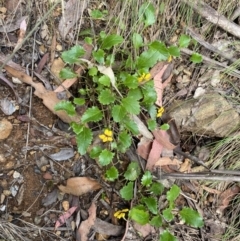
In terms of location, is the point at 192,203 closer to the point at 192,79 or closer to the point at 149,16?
the point at 192,79

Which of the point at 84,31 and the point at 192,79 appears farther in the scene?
the point at 192,79

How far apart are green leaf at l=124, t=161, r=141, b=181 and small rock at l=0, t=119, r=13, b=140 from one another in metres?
0.58

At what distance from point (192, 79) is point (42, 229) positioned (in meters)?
1.06

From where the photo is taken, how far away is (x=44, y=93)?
2078 millimetres

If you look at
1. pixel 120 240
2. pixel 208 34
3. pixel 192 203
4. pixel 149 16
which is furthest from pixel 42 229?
pixel 208 34

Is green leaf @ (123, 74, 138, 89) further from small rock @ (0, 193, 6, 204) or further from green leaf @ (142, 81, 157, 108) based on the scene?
small rock @ (0, 193, 6, 204)

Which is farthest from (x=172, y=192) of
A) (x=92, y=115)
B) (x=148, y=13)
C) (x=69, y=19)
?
(x=69, y=19)

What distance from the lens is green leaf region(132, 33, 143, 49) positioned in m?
2.08

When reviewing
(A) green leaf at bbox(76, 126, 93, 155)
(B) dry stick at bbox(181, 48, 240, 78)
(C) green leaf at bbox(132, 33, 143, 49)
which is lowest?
(A) green leaf at bbox(76, 126, 93, 155)

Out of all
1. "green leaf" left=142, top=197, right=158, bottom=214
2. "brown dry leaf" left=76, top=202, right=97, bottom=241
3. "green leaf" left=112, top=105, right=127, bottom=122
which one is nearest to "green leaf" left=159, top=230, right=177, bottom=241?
"green leaf" left=142, top=197, right=158, bottom=214

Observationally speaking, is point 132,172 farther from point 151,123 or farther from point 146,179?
point 151,123

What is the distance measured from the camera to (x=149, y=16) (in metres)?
2.09

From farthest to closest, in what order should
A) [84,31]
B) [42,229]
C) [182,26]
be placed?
[182,26] → [84,31] → [42,229]

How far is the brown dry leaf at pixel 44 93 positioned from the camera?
207cm
